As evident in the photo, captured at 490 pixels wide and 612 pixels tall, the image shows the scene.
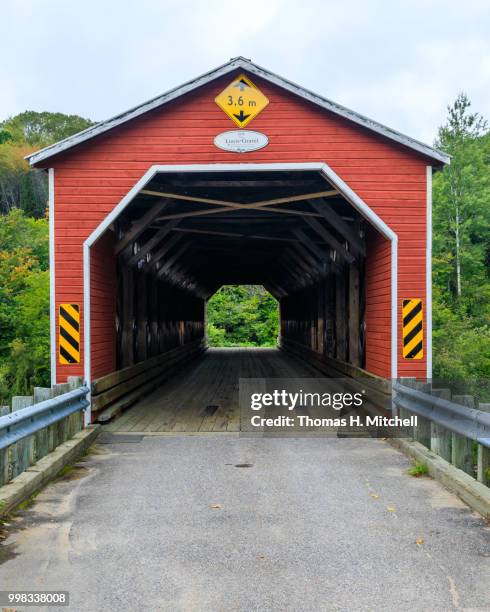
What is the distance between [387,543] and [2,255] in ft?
72.3

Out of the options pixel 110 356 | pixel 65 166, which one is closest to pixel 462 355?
pixel 110 356

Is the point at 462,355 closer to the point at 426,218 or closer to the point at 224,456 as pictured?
the point at 426,218

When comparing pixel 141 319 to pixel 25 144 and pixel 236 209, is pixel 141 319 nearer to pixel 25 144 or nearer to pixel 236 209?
pixel 236 209

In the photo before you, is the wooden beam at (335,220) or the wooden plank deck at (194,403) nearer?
the wooden plank deck at (194,403)

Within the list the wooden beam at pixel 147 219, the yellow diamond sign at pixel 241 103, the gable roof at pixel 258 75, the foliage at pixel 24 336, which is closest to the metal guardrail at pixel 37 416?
the wooden beam at pixel 147 219

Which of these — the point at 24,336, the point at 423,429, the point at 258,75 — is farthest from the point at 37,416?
the point at 24,336

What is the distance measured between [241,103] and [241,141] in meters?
0.51

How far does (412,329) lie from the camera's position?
827cm

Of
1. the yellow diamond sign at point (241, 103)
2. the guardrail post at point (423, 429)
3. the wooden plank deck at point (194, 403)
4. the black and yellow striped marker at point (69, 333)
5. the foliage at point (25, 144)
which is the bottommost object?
the wooden plank deck at point (194, 403)

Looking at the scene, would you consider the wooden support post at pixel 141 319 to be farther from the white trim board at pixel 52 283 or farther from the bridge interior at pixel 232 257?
the white trim board at pixel 52 283

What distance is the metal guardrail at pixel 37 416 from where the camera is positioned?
478 cm

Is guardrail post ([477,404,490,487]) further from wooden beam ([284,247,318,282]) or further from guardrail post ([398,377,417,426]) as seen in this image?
wooden beam ([284,247,318,282])

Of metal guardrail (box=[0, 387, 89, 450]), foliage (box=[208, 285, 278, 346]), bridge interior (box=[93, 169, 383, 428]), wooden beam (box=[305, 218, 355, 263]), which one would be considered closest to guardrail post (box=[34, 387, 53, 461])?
metal guardrail (box=[0, 387, 89, 450])

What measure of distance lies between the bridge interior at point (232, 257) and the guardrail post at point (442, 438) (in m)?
3.31
